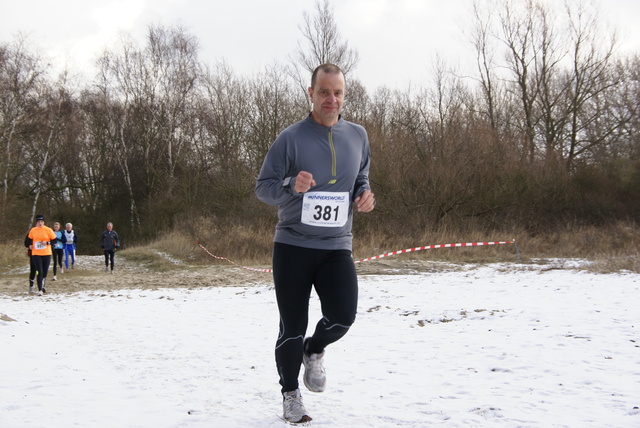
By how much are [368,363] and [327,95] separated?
300 centimetres

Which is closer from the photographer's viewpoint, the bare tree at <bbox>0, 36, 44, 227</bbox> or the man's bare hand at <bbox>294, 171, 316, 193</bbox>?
the man's bare hand at <bbox>294, 171, 316, 193</bbox>

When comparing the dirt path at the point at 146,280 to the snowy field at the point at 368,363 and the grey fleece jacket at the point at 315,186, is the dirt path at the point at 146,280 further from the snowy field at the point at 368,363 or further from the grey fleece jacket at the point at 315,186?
the grey fleece jacket at the point at 315,186

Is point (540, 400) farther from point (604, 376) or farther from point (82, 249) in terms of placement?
point (82, 249)

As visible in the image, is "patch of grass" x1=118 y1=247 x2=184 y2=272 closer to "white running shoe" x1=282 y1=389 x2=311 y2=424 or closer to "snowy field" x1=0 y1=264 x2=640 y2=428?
"snowy field" x1=0 y1=264 x2=640 y2=428

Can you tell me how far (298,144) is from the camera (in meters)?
3.11

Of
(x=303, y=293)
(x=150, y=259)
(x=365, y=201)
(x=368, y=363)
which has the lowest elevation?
(x=368, y=363)

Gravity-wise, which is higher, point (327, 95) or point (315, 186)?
point (327, 95)

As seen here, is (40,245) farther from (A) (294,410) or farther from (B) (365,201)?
(B) (365,201)

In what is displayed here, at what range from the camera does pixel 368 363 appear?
5285mm

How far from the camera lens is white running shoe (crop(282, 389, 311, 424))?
3.14m

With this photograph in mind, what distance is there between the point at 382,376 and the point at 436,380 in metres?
0.47

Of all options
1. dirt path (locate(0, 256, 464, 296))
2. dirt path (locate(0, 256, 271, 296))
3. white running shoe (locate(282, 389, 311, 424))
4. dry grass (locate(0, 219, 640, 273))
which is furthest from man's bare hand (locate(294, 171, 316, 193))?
dry grass (locate(0, 219, 640, 273))

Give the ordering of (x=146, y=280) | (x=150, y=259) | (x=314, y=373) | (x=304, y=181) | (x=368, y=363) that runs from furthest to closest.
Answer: (x=150, y=259) → (x=146, y=280) → (x=368, y=363) → (x=314, y=373) → (x=304, y=181)

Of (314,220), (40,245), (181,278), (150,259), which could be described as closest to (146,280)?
(181,278)
